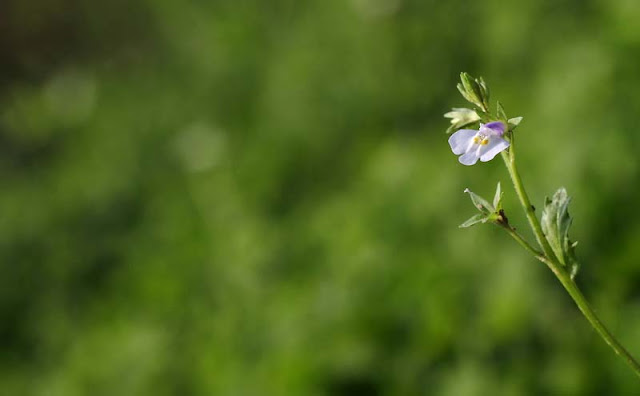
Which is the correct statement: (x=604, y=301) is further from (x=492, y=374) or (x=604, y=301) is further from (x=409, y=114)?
(x=409, y=114)

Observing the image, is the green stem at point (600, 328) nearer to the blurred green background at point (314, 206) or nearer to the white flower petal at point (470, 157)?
the white flower petal at point (470, 157)

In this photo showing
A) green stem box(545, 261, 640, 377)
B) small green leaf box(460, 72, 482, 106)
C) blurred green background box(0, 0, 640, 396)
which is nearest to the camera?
green stem box(545, 261, 640, 377)

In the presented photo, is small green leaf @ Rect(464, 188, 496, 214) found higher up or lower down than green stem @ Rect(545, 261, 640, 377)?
higher up

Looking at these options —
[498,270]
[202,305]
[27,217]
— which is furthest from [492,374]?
[27,217]

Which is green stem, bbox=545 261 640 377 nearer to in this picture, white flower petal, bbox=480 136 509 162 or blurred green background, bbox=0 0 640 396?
white flower petal, bbox=480 136 509 162

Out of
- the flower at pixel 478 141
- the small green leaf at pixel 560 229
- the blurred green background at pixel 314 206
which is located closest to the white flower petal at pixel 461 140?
the flower at pixel 478 141

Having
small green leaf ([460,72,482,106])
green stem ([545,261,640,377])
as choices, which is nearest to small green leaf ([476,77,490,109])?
small green leaf ([460,72,482,106])
